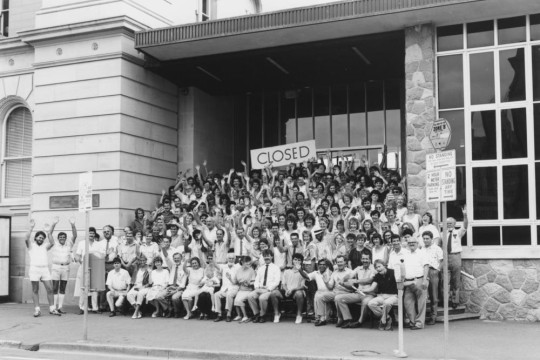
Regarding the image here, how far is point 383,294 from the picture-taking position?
1325 centimetres

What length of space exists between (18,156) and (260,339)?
12.7 m

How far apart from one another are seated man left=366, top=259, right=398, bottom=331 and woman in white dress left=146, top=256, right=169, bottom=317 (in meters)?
5.05

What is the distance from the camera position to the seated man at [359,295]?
13.4m

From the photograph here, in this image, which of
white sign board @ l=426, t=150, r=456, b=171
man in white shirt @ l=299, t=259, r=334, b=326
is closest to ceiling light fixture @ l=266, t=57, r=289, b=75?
man in white shirt @ l=299, t=259, r=334, b=326

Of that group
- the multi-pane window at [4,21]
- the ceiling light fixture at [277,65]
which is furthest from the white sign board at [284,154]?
the multi-pane window at [4,21]

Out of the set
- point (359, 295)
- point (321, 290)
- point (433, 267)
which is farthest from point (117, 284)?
point (433, 267)

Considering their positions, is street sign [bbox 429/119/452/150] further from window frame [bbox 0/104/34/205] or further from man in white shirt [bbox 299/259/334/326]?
window frame [bbox 0/104/34/205]

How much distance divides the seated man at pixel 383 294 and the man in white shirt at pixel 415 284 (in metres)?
0.29

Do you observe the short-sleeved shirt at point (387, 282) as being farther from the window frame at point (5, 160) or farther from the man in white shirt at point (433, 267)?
the window frame at point (5, 160)

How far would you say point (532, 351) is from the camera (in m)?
10.8

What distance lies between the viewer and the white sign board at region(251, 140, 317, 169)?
2047 cm

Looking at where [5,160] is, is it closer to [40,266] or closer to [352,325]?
[40,266]

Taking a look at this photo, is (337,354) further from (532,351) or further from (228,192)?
(228,192)

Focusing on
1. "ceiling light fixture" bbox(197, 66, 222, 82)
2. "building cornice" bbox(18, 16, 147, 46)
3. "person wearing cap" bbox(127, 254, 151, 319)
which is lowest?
"person wearing cap" bbox(127, 254, 151, 319)
